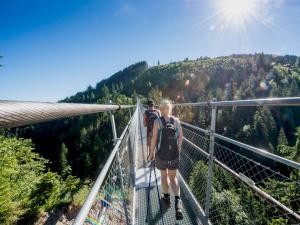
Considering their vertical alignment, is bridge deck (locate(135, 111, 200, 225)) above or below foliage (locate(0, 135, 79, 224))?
above

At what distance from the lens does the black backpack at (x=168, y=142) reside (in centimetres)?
296

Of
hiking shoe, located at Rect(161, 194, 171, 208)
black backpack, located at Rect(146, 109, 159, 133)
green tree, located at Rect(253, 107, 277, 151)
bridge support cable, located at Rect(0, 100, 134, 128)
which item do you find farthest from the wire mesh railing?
green tree, located at Rect(253, 107, 277, 151)

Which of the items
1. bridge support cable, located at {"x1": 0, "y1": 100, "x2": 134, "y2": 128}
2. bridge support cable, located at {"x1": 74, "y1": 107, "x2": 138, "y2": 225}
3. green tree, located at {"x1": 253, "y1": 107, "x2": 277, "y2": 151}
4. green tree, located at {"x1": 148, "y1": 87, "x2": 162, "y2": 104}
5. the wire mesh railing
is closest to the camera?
bridge support cable, located at {"x1": 0, "y1": 100, "x2": 134, "y2": 128}

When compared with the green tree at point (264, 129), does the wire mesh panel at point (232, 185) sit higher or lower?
higher

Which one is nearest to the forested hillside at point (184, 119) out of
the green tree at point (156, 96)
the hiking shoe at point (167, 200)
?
the green tree at point (156, 96)

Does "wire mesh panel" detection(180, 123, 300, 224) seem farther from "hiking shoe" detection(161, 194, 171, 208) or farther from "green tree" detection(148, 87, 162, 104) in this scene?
"green tree" detection(148, 87, 162, 104)

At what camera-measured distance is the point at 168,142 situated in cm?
297

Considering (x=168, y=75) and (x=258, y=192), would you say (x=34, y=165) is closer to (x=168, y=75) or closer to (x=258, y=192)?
(x=258, y=192)

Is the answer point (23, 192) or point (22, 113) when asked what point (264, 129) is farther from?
point (22, 113)

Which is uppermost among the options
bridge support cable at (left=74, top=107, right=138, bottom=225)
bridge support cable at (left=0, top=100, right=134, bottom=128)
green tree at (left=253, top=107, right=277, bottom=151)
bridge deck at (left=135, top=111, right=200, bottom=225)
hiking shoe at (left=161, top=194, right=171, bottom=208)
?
bridge support cable at (left=0, top=100, right=134, bottom=128)

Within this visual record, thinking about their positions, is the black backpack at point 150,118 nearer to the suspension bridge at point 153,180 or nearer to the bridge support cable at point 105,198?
the suspension bridge at point 153,180

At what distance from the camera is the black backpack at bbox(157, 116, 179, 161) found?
296 cm

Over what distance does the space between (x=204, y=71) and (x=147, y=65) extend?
256 feet

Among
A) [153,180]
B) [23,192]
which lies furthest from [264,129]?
[153,180]
